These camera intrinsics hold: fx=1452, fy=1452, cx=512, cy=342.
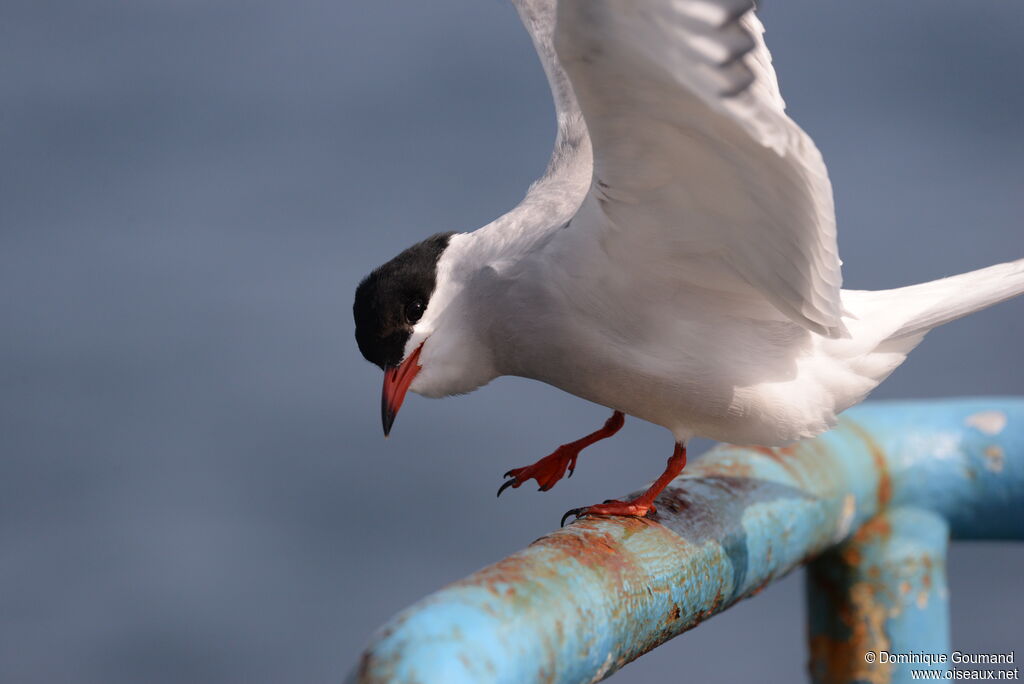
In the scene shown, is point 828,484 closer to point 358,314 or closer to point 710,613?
point 710,613

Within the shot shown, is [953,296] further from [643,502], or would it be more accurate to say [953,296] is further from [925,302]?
[643,502]

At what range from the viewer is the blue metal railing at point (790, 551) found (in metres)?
1.70

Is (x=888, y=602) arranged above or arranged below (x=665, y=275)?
below

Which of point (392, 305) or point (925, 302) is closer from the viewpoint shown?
point (392, 305)

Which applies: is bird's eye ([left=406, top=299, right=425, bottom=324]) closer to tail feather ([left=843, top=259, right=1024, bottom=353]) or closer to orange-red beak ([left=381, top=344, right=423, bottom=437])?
orange-red beak ([left=381, top=344, right=423, bottom=437])

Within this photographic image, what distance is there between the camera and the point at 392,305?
2.55m

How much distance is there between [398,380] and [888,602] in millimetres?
951

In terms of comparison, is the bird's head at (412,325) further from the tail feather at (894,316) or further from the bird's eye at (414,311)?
the tail feather at (894,316)

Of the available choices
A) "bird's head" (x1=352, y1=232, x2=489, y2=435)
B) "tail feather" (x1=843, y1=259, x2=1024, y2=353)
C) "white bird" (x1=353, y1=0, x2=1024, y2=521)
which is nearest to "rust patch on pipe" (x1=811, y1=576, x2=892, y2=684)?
"white bird" (x1=353, y1=0, x2=1024, y2=521)

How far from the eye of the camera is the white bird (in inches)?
75.0

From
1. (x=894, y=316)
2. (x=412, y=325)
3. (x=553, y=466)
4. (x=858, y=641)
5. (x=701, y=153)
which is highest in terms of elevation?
(x=701, y=153)

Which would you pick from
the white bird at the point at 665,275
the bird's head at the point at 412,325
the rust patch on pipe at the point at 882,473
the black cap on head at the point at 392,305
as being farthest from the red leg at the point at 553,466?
the rust patch on pipe at the point at 882,473

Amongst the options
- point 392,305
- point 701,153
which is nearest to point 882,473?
point 701,153

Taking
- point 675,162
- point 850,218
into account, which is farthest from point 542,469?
point 850,218
